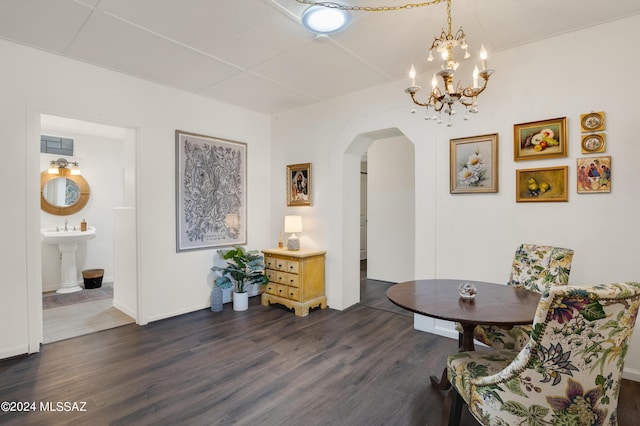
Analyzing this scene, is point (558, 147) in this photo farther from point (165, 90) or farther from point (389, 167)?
point (165, 90)

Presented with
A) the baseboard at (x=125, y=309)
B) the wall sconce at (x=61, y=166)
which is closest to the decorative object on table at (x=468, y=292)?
the baseboard at (x=125, y=309)

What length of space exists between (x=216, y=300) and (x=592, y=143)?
4.03 meters

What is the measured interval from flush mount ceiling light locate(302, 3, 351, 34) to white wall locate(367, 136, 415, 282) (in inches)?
115

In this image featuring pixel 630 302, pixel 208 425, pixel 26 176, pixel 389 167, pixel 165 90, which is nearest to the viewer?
pixel 630 302

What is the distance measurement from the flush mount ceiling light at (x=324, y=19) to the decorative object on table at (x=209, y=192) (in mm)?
2133

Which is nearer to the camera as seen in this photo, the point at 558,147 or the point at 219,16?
the point at 219,16

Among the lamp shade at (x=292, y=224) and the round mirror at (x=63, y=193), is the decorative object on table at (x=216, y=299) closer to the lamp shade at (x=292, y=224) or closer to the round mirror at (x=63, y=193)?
the lamp shade at (x=292, y=224)

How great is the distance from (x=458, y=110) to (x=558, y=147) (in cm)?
90

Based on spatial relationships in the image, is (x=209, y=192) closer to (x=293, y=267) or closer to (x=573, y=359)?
(x=293, y=267)

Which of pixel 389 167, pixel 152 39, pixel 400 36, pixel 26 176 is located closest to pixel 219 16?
pixel 152 39

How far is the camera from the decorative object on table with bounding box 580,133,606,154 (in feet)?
7.88

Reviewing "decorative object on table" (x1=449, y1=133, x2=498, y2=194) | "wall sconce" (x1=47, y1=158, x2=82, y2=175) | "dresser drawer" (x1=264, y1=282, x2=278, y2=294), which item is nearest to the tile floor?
"dresser drawer" (x1=264, y1=282, x2=278, y2=294)

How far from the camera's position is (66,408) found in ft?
6.59

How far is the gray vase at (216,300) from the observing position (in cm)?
393
